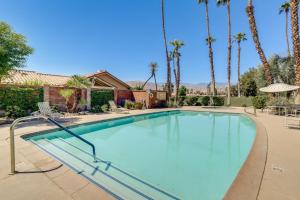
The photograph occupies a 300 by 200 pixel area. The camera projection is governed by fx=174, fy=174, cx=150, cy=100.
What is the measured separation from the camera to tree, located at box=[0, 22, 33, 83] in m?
9.85

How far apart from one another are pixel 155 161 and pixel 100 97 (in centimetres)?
1382

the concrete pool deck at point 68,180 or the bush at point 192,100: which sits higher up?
the bush at point 192,100

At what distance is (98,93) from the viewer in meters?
18.1

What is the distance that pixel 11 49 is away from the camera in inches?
403

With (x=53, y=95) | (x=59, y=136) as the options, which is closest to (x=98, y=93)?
(x=53, y=95)

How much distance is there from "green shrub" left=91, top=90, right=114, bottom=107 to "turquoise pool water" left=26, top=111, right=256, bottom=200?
26.8 feet

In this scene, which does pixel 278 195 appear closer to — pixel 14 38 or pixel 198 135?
pixel 198 135

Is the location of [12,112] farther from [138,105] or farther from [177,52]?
[177,52]

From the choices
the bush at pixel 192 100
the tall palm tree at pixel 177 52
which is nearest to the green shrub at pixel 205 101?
the bush at pixel 192 100

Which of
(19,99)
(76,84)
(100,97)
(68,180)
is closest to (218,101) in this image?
(100,97)

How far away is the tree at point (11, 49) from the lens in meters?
9.85

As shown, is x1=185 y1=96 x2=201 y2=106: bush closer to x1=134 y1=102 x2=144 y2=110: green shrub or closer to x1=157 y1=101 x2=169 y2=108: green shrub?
x1=157 y1=101 x2=169 y2=108: green shrub

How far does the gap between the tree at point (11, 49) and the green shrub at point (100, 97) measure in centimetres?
733

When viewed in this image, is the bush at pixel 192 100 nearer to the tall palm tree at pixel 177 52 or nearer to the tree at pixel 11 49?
the tall palm tree at pixel 177 52
